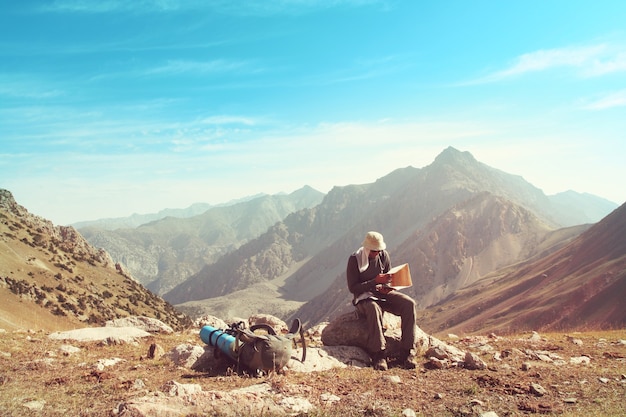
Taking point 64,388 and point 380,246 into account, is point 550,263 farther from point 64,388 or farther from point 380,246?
point 64,388

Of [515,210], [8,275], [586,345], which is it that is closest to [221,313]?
[515,210]

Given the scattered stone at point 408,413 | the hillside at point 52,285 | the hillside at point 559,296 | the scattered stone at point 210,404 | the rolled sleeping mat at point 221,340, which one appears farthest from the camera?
the hillside at point 559,296

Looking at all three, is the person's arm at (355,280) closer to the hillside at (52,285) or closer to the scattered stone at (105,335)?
the scattered stone at (105,335)

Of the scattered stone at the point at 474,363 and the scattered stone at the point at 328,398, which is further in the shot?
the scattered stone at the point at 474,363

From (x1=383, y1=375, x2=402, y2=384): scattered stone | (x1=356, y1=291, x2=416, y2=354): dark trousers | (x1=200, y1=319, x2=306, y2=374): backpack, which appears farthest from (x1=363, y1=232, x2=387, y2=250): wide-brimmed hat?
(x1=383, y1=375, x2=402, y2=384): scattered stone

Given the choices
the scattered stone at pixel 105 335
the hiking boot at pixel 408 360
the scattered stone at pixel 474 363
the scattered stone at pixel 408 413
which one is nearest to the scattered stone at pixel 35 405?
the scattered stone at pixel 408 413

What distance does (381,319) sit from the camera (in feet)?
33.6

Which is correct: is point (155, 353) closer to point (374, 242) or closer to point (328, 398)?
point (328, 398)

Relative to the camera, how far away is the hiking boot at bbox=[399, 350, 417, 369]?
31.3 ft

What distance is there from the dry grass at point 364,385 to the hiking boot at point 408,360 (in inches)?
10.9

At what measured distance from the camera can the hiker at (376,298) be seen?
32.4ft

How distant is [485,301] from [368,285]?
3158 inches

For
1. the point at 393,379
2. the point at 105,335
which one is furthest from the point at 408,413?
the point at 105,335

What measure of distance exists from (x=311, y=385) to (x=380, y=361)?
2.29 meters
